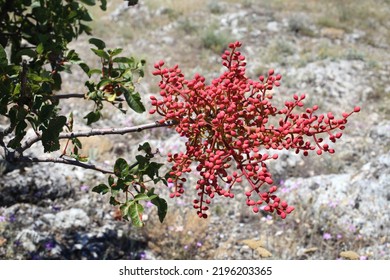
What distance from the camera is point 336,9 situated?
A: 15375 mm

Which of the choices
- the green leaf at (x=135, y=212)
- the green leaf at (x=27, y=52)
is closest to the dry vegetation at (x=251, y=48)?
the green leaf at (x=135, y=212)

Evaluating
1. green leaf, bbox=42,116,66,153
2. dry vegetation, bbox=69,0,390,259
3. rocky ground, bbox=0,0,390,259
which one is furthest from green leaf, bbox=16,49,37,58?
dry vegetation, bbox=69,0,390,259

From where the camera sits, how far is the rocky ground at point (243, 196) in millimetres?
4895

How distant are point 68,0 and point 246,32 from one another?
9881 mm

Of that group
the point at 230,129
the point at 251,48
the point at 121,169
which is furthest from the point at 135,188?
the point at 251,48

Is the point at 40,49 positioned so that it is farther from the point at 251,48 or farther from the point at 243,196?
the point at 251,48

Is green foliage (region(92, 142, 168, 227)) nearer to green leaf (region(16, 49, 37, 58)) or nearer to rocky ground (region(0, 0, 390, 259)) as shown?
green leaf (region(16, 49, 37, 58))

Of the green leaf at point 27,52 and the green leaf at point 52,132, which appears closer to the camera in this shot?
the green leaf at point 52,132

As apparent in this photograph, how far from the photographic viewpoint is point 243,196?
6.11 m

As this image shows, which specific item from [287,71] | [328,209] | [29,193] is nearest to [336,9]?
[287,71]

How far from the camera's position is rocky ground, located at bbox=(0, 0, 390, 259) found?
4.89 m

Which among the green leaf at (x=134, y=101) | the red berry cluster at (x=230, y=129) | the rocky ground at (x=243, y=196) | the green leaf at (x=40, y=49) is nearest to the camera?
the red berry cluster at (x=230, y=129)

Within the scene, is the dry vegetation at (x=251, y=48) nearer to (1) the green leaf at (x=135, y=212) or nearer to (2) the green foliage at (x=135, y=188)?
(2) the green foliage at (x=135, y=188)
